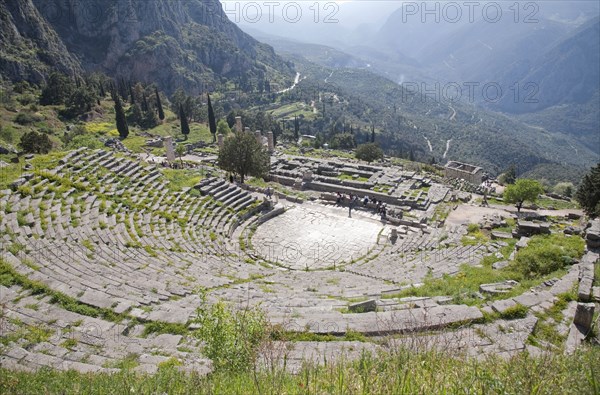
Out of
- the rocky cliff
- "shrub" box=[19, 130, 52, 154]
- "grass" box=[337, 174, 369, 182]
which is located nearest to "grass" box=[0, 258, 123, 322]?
"shrub" box=[19, 130, 52, 154]

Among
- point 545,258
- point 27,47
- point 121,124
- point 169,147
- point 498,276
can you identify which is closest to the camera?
point 498,276

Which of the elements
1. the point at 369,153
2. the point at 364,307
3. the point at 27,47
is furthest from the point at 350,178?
the point at 27,47

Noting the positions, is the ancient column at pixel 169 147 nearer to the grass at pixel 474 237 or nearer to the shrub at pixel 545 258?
the grass at pixel 474 237

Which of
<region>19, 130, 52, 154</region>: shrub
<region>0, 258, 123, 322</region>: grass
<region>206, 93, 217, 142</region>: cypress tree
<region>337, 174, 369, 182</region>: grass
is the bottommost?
<region>0, 258, 123, 322</region>: grass

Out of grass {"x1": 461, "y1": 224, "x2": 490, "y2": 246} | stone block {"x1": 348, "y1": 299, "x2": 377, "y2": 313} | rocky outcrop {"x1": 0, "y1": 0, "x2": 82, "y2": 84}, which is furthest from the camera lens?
rocky outcrop {"x1": 0, "y1": 0, "x2": 82, "y2": 84}

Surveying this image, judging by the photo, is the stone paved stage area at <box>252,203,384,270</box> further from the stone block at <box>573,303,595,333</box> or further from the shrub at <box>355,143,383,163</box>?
the shrub at <box>355,143,383,163</box>

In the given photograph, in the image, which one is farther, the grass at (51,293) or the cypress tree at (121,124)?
the cypress tree at (121,124)

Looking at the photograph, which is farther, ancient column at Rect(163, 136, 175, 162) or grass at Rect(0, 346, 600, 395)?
ancient column at Rect(163, 136, 175, 162)

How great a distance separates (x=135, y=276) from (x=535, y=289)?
14.6 meters

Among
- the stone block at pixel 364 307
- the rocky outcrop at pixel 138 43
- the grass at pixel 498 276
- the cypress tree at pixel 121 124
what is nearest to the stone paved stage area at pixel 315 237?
the grass at pixel 498 276

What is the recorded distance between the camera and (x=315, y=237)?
2475 centimetres

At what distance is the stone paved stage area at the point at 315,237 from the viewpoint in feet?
70.6

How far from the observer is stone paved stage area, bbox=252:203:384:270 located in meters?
21.5

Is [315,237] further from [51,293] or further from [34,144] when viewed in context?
[34,144]
